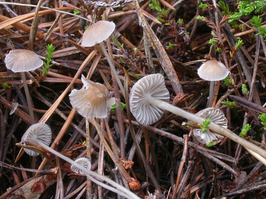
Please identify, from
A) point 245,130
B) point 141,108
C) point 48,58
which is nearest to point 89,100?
point 141,108

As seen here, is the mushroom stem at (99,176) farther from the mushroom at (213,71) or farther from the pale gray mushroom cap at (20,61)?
the mushroom at (213,71)

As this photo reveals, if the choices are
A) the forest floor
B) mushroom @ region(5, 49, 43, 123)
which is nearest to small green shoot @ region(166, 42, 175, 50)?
the forest floor

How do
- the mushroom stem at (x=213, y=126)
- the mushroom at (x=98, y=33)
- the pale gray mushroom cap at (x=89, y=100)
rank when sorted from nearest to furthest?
the mushroom stem at (x=213, y=126)
the pale gray mushroom cap at (x=89, y=100)
the mushroom at (x=98, y=33)

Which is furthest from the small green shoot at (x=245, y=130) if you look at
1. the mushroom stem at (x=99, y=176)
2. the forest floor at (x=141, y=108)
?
the mushroom stem at (x=99, y=176)

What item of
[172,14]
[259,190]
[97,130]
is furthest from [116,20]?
[259,190]

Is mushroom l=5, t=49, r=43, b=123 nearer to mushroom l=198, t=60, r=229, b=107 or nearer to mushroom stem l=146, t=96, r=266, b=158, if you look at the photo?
mushroom stem l=146, t=96, r=266, b=158
